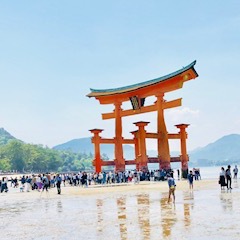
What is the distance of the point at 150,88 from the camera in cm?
4625

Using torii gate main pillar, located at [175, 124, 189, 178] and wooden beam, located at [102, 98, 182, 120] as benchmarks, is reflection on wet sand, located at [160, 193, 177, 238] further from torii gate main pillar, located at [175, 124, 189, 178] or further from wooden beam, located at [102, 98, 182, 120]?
torii gate main pillar, located at [175, 124, 189, 178]

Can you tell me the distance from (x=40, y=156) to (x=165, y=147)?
92.2m

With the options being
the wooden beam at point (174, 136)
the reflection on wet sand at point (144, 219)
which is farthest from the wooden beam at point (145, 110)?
the reflection on wet sand at point (144, 219)

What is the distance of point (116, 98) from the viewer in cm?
4978

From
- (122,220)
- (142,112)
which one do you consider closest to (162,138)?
(142,112)

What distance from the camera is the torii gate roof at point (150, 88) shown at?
1676 inches

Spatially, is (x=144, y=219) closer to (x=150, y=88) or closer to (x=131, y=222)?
(x=131, y=222)

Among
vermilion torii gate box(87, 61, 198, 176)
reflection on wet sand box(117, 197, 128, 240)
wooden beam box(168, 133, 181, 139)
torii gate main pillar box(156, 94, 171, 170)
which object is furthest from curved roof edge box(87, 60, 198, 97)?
reflection on wet sand box(117, 197, 128, 240)

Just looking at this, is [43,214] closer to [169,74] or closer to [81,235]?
[81,235]

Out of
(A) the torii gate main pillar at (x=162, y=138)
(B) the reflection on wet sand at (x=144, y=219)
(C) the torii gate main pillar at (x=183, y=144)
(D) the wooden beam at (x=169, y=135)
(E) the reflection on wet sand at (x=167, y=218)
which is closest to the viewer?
(B) the reflection on wet sand at (x=144, y=219)

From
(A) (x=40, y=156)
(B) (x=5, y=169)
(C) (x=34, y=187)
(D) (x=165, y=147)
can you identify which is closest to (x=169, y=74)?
(D) (x=165, y=147)

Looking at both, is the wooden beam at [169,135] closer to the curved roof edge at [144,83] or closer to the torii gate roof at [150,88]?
the torii gate roof at [150,88]

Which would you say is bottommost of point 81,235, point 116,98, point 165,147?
point 81,235

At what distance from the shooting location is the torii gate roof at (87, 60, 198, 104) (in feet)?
140
